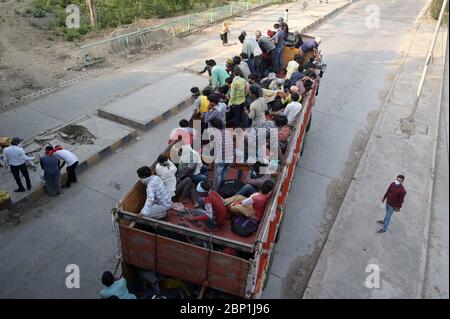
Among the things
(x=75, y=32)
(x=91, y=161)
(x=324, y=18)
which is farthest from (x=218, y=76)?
(x=324, y=18)

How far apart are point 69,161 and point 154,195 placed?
10.7 feet

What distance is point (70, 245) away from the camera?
680cm

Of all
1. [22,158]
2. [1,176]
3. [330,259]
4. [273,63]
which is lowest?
[330,259]

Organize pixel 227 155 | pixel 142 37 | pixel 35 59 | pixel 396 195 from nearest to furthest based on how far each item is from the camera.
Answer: pixel 227 155 < pixel 396 195 < pixel 35 59 < pixel 142 37

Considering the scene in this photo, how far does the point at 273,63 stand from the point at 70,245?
23.1 ft

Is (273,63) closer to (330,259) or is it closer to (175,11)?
(330,259)

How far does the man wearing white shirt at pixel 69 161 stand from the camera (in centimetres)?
779

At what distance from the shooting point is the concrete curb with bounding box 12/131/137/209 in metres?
7.70

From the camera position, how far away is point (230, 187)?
6.34m

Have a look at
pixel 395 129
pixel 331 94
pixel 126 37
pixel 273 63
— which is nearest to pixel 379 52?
pixel 331 94

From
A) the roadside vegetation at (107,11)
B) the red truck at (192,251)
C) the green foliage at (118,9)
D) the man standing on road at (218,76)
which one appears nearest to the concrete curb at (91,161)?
the man standing on road at (218,76)

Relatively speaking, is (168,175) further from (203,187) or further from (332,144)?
(332,144)

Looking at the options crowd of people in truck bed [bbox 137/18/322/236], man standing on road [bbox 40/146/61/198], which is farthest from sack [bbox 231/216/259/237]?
man standing on road [bbox 40/146/61/198]

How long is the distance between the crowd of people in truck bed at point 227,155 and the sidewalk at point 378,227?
184 centimetres
